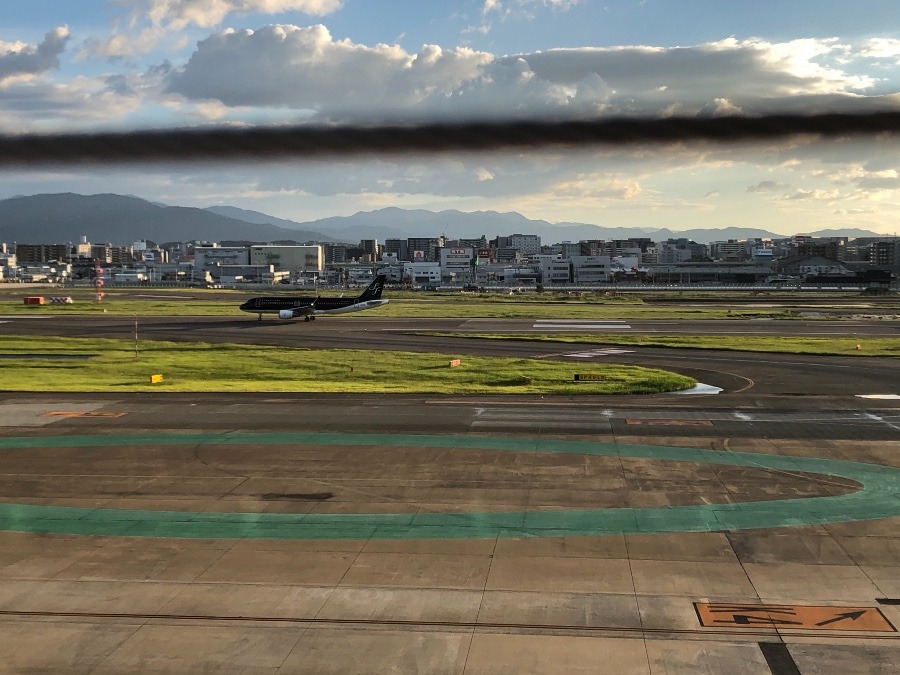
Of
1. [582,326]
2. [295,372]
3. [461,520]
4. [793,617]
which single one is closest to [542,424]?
[461,520]

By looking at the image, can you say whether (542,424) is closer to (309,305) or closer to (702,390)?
(702,390)

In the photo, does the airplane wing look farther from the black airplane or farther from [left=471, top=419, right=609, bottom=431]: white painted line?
[left=471, top=419, right=609, bottom=431]: white painted line

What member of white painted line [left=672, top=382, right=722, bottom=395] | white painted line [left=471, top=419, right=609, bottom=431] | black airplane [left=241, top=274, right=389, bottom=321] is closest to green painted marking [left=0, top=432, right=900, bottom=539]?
white painted line [left=471, top=419, right=609, bottom=431]

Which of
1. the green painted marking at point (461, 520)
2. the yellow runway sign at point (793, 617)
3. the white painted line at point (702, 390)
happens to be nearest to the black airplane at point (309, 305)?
the white painted line at point (702, 390)

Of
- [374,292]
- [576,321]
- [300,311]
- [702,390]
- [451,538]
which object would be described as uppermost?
[374,292]

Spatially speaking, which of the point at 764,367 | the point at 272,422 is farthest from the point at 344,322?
the point at 272,422

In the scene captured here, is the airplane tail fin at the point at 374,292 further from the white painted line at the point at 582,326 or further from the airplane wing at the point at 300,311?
the white painted line at the point at 582,326
